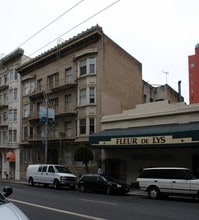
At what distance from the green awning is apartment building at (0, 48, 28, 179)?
20.5 metres

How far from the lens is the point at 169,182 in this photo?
2003 centimetres

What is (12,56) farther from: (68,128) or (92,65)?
(92,65)

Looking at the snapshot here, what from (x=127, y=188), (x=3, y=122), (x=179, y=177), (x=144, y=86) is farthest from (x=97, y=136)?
(x=3, y=122)

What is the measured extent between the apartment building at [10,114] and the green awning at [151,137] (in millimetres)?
20510

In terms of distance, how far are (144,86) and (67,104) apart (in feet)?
37.3

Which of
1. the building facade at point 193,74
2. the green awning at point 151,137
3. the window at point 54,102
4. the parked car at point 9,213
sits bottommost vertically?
the parked car at point 9,213

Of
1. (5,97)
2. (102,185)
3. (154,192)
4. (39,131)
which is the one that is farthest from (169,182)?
(5,97)

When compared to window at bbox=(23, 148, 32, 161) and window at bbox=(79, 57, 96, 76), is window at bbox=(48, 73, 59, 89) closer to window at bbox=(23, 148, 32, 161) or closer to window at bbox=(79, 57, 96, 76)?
window at bbox=(79, 57, 96, 76)

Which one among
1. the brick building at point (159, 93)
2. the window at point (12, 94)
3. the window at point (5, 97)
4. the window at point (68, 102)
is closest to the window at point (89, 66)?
the window at point (68, 102)

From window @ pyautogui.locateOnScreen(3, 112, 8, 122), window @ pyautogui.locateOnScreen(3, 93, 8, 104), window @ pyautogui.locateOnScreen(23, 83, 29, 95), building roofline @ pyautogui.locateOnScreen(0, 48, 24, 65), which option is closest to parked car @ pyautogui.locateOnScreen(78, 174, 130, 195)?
window @ pyautogui.locateOnScreen(23, 83, 29, 95)

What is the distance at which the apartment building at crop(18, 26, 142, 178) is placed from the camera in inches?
1355

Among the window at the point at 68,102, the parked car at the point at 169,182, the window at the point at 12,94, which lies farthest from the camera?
the window at the point at 12,94

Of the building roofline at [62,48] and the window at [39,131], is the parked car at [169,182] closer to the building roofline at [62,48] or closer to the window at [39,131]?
the building roofline at [62,48]

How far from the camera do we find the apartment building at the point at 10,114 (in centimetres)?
4781
